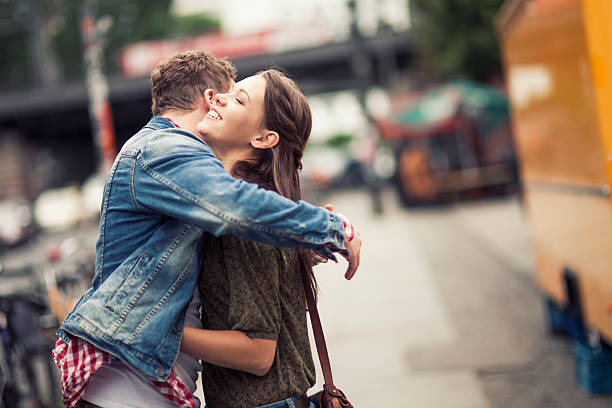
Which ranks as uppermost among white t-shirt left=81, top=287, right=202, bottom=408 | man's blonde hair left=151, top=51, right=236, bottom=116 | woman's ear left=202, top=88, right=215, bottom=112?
man's blonde hair left=151, top=51, right=236, bottom=116

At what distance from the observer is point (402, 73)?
39500 millimetres

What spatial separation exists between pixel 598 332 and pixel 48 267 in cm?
547

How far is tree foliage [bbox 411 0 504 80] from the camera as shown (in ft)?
68.7

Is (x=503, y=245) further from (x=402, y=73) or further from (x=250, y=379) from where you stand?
(x=402, y=73)

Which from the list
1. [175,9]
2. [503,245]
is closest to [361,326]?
[503,245]

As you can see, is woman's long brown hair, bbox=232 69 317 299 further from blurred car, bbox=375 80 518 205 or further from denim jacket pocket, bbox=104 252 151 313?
blurred car, bbox=375 80 518 205

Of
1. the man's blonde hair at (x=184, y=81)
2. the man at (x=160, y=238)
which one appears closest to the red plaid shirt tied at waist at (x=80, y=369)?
the man at (x=160, y=238)

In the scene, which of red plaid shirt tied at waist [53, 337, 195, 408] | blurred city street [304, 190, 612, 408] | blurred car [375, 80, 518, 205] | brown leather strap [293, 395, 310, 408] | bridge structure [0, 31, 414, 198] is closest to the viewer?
red plaid shirt tied at waist [53, 337, 195, 408]

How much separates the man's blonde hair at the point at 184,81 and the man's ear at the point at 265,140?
0.22 metres

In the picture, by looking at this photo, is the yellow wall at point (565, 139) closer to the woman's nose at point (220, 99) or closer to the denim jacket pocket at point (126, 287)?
the woman's nose at point (220, 99)

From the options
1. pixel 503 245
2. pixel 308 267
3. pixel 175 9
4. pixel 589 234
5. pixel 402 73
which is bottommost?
pixel 503 245

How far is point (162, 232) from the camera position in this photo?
1.87 metres

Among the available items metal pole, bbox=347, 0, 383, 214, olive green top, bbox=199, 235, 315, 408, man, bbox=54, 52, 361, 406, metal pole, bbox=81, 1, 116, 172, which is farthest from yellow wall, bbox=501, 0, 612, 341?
metal pole, bbox=347, 0, 383, 214

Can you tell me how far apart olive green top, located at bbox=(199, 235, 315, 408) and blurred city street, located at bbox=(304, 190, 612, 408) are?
3.12 metres
